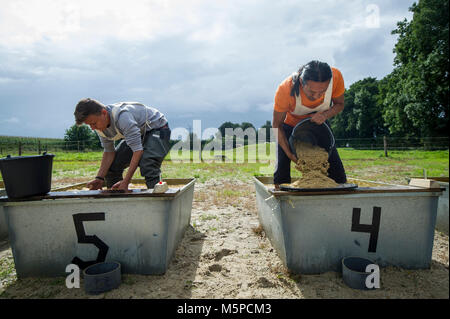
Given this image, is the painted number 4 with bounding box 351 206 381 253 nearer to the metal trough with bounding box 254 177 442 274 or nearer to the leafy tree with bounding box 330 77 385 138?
the metal trough with bounding box 254 177 442 274

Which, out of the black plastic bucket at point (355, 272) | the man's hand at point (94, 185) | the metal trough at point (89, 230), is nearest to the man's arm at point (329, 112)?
the black plastic bucket at point (355, 272)

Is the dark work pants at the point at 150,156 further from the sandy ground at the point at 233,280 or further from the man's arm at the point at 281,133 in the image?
the man's arm at the point at 281,133

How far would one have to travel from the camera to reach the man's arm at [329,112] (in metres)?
2.55

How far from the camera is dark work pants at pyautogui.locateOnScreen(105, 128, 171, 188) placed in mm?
2900

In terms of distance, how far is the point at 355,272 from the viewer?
1934mm

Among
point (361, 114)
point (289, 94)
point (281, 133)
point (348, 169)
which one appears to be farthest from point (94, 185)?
point (361, 114)

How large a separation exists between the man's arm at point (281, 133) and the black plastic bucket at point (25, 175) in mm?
2192

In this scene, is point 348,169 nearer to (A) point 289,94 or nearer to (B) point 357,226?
(A) point 289,94

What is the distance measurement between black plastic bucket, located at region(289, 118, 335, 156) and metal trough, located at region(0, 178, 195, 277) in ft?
4.59

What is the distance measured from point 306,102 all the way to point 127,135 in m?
1.86

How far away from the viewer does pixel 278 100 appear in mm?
2674

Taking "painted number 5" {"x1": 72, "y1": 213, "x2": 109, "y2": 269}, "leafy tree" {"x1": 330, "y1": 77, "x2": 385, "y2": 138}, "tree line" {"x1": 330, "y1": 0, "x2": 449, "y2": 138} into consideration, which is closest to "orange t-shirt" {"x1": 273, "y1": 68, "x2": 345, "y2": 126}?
"tree line" {"x1": 330, "y1": 0, "x2": 449, "y2": 138}

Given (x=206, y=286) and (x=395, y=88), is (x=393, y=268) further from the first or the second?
(x=395, y=88)
